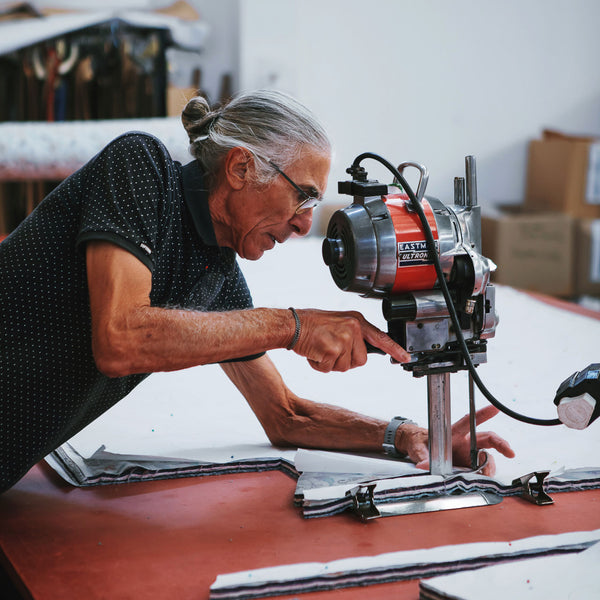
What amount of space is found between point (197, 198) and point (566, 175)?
14.9 feet

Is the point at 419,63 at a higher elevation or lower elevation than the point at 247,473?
higher

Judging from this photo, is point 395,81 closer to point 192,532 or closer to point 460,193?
point 460,193

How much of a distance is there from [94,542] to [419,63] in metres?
5.02

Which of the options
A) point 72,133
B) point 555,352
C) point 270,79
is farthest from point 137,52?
Answer: point 555,352

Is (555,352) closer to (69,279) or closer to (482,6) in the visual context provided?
(69,279)

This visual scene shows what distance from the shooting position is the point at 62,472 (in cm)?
171

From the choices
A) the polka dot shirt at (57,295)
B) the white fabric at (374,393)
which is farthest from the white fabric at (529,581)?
the polka dot shirt at (57,295)

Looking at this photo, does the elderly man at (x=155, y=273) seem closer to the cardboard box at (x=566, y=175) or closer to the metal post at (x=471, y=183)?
the metal post at (x=471, y=183)

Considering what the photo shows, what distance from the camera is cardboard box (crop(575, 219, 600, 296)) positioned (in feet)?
17.9

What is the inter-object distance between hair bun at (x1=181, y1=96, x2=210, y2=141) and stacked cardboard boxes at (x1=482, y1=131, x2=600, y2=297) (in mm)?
3954

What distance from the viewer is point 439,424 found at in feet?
4.96

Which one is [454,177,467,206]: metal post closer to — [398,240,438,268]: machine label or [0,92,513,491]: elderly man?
[398,240,438,268]: machine label

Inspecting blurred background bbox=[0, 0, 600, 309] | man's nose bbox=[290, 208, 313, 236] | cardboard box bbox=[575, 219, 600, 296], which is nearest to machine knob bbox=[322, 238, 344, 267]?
man's nose bbox=[290, 208, 313, 236]

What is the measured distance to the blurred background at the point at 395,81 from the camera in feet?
16.9
